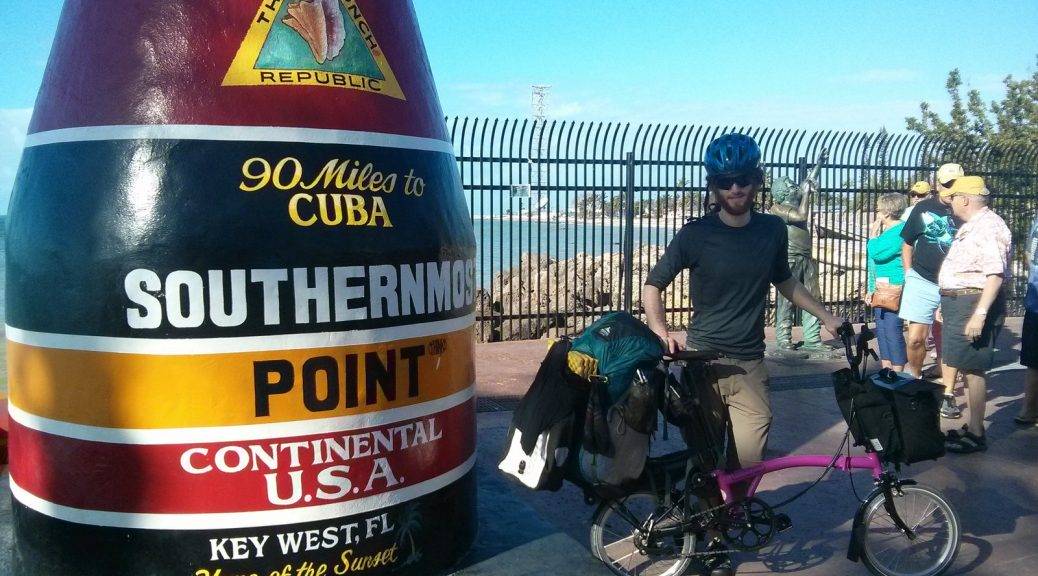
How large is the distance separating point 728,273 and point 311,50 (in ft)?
6.69

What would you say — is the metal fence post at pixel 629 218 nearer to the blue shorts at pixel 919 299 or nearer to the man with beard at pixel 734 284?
the blue shorts at pixel 919 299

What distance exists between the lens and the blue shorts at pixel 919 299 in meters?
6.80

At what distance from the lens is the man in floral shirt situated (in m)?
5.78

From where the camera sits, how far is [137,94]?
2.84m

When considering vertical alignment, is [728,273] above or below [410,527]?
above

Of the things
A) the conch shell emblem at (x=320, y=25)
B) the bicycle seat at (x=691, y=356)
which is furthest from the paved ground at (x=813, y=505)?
the conch shell emblem at (x=320, y=25)

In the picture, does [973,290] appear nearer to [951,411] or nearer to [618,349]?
[951,411]

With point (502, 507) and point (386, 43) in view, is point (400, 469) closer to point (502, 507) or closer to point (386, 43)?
point (502, 507)

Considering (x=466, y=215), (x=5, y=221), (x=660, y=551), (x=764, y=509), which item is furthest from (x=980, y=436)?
(x=5, y=221)

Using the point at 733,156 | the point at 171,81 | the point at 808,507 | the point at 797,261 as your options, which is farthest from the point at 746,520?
the point at 797,261

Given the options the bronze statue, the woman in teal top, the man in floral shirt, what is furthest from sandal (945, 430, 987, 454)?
the bronze statue

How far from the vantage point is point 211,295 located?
9.06 feet

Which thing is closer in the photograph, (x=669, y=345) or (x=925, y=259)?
(x=669, y=345)

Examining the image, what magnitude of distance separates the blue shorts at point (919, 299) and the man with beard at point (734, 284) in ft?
11.2
